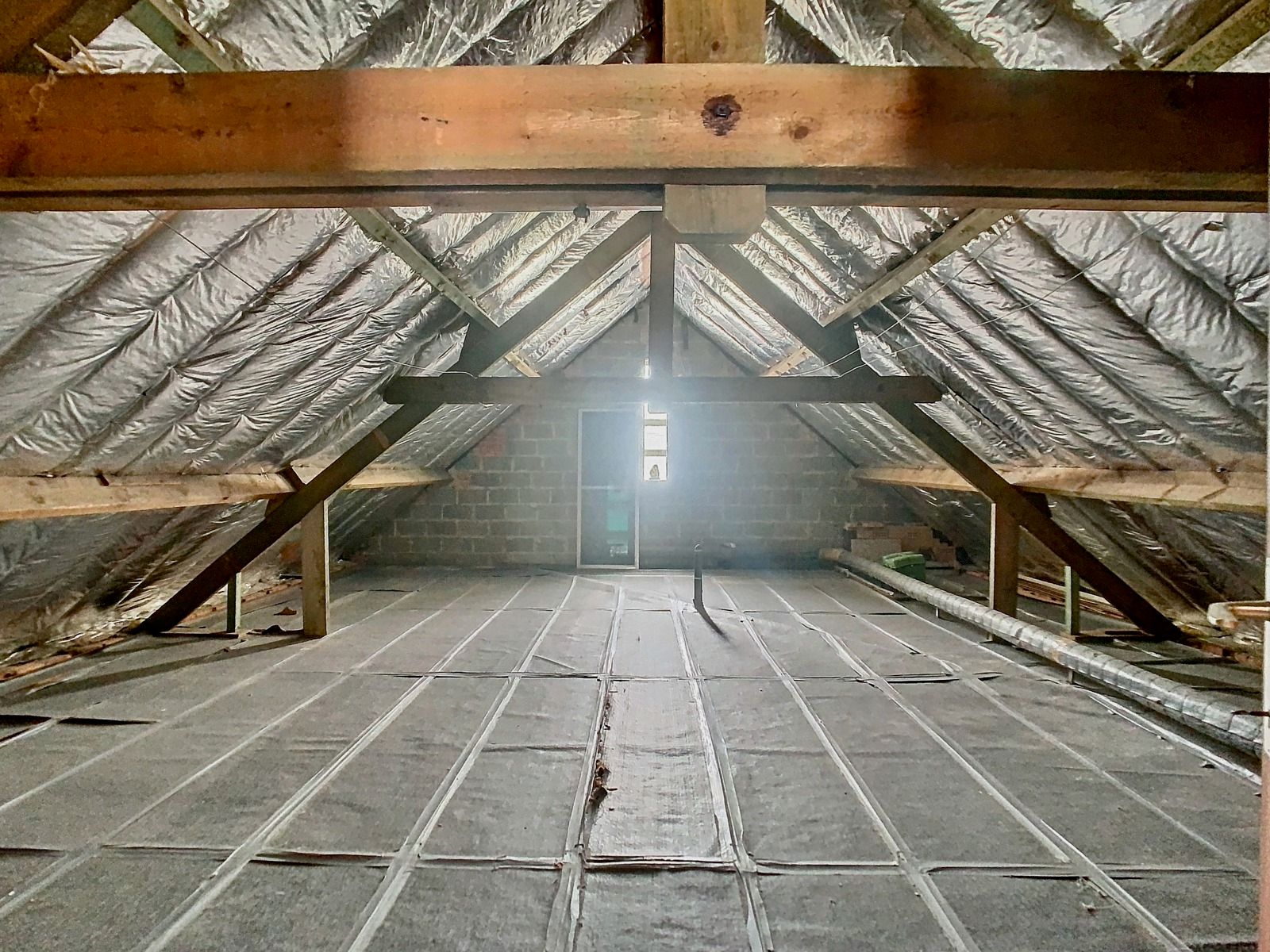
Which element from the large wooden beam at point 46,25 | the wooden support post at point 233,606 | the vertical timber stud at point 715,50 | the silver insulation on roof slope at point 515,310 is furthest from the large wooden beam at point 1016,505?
the wooden support post at point 233,606

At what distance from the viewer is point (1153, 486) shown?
2947 mm

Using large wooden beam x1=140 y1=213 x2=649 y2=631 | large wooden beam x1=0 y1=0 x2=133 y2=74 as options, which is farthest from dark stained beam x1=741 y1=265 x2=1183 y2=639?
large wooden beam x1=0 y1=0 x2=133 y2=74

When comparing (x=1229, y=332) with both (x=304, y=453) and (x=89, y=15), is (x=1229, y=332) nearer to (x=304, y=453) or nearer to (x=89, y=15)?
(x=89, y=15)

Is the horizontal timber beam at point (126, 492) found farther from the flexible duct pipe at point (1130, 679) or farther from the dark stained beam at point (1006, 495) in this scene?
the flexible duct pipe at point (1130, 679)

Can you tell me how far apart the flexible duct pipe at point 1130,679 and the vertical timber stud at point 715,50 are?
167 centimetres

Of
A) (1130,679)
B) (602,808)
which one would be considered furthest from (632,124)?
(1130,679)

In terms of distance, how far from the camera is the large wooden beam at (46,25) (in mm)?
1250

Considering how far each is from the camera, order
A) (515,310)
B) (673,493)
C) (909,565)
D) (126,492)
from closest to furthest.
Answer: (126,492) < (515,310) < (909,565) < (673,493)

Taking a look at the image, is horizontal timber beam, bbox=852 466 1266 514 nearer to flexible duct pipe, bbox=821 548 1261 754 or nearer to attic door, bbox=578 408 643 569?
flexible duct pipe, bbox=821 548 1261 754

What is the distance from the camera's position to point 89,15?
4.16ft

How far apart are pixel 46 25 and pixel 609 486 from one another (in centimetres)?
638

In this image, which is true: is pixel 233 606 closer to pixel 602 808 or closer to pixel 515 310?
pixel 515 310

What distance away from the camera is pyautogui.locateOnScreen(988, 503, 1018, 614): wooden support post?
3.95 metres

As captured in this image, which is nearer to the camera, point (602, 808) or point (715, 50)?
point (715, 50)
